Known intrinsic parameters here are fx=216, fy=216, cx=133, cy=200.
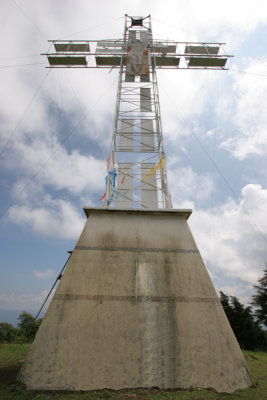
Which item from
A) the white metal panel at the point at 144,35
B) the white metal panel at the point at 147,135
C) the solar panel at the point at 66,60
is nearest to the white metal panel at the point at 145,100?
the white metal panel at the point at 147,135

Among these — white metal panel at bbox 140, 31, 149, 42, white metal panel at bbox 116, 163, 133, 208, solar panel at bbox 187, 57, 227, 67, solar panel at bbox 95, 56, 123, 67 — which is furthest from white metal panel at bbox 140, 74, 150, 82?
white metal panel at bbox 116, 163, 133, 208

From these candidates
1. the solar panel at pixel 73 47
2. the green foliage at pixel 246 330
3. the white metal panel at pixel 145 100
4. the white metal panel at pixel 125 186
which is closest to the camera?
the white metal panel at pixel 125 186

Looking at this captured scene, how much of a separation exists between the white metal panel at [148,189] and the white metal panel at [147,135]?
0.94m

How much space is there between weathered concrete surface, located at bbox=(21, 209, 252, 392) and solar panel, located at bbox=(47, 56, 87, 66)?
1248 cm

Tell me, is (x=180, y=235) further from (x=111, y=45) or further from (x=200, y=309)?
(x=111, y=45)

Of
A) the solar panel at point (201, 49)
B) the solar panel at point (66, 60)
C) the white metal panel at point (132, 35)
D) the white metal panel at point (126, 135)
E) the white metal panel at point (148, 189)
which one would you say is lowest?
the white metal panel at point (148, 189)

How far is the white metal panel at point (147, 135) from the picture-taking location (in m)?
9.59

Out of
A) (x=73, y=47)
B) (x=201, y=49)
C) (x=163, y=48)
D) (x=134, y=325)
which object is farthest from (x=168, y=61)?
(x=134, y=325)

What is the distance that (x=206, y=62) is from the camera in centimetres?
1347

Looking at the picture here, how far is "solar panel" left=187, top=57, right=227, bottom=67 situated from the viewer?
524 inches

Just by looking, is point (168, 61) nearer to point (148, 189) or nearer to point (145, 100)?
point (145, 100)

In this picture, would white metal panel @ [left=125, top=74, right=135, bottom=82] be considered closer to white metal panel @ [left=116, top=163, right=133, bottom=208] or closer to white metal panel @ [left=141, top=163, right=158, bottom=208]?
white metal panel @ [left=116, top=163, right=133, bottom=208]

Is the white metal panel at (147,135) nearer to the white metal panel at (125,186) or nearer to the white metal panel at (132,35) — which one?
the white metal panel at (125,186)

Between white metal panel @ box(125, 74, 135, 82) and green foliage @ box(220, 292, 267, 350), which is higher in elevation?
white metal panel @ box(125, 74, 135, 82)
